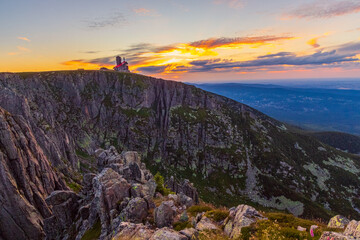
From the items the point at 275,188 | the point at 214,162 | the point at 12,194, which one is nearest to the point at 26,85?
the point at 12,194

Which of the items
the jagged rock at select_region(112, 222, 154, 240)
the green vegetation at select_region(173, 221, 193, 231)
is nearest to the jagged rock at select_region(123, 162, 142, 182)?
the green vegetation at select_region(173, 221, 193, 231)

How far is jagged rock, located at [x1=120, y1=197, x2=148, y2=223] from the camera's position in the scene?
22031mm

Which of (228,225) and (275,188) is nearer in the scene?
(228,225)

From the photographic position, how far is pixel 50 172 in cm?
5438

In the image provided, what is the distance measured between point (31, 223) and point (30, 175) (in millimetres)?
13404

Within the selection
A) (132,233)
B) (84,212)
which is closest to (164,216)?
(132,233)

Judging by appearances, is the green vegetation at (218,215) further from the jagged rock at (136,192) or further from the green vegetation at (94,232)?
the green vegetation at (94,232)

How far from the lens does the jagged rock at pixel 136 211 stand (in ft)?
72.3

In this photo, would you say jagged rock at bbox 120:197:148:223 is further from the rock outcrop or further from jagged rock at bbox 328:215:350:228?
jagged rock at bbox 328:215:350:228

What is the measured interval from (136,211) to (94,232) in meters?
8.09

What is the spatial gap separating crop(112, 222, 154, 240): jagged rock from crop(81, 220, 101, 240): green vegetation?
9.20m

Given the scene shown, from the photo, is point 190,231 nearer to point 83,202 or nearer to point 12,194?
point 83,202

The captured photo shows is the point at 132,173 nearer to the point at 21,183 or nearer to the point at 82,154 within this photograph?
the point at 21,183

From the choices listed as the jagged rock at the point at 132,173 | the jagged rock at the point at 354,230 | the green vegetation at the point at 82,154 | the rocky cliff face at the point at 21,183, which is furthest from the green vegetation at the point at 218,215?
the green vegetation at the point at 82,154
